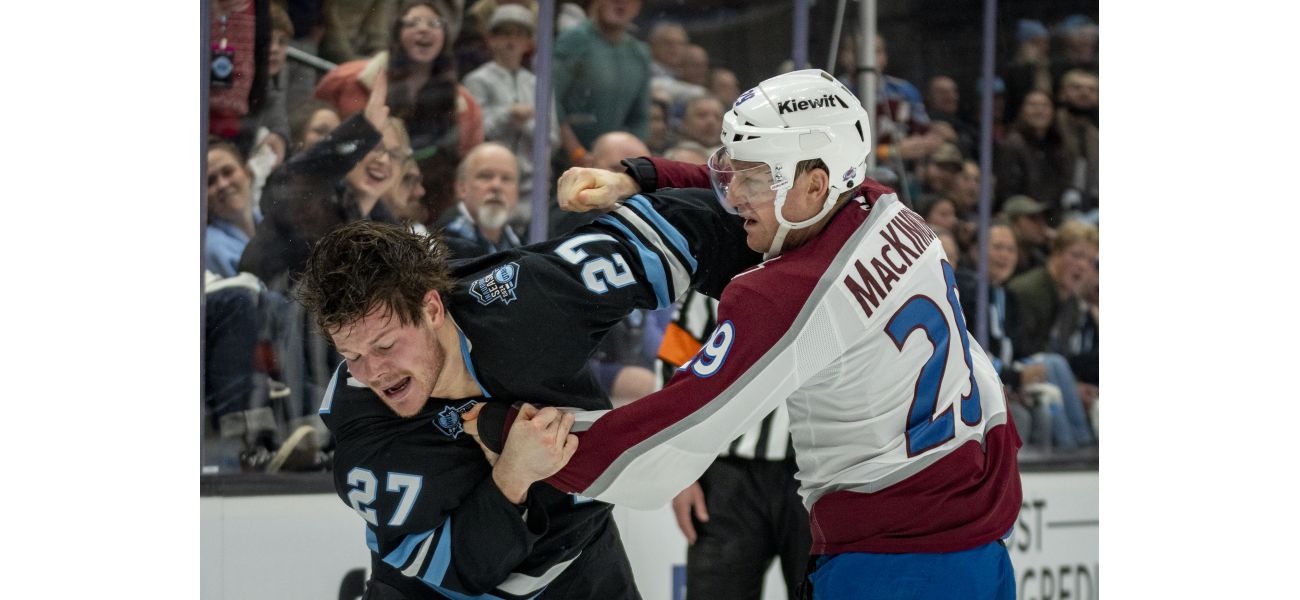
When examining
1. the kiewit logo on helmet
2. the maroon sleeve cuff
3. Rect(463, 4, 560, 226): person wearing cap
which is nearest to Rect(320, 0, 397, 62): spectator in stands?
Rect(463, 4, 560, 226): person wearing cap

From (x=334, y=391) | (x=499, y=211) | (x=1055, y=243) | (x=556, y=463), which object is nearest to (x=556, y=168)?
(x=499, y=211)

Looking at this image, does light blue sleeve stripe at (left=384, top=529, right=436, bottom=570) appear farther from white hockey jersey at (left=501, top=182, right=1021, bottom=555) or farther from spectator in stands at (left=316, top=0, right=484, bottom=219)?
spectator in stands at (left=316, top=0, right=484, bottom=219)

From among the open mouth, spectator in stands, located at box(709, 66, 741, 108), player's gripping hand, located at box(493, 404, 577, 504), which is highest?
spectator in stands, located at box(709, 66, 741, 108)

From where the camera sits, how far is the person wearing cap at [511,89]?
3.38 metres

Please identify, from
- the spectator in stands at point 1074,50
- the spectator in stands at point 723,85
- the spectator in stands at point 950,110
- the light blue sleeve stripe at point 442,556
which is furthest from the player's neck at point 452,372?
the spectator in stands at point 1074,50

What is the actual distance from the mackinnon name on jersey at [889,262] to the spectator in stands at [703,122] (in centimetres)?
173

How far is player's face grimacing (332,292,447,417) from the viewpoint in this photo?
6.70 ft

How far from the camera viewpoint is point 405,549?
2176mm

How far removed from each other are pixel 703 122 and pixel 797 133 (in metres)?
1.80

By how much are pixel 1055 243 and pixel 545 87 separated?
206 cm

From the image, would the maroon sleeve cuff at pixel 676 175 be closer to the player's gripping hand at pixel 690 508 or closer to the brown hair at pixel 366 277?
the brown hair at pixel 366 277

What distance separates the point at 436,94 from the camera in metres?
3.31

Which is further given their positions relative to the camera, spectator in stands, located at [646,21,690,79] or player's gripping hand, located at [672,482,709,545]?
spectator in stands, located at [646,21,690,79]
